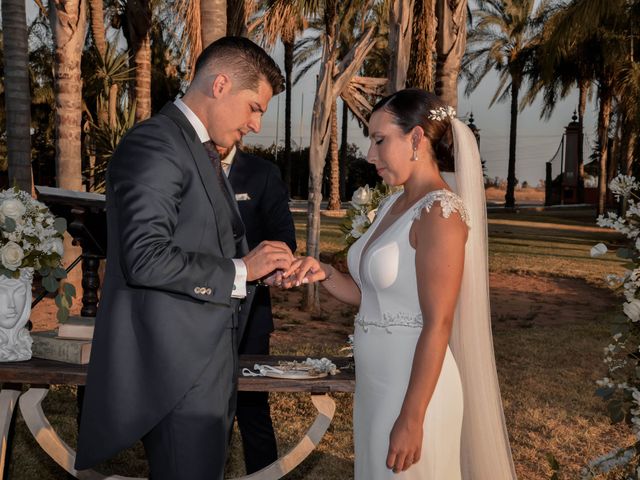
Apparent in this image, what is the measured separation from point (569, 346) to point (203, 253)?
406 inches

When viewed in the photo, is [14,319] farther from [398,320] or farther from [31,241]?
[398,320]

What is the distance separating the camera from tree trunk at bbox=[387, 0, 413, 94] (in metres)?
10.4

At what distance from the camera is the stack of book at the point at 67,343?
4.17m

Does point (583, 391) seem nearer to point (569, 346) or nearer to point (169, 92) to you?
point (569, 346)

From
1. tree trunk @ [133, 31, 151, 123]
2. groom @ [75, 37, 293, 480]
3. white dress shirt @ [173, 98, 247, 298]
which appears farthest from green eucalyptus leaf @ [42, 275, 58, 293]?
tree trunk @ [133, 31, 151, 123]

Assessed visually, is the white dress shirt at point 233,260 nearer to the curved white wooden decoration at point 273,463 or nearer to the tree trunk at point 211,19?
the curved white wooden decoration at point 273,463

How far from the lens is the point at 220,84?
9.66ft

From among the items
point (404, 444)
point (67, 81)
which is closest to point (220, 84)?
point (404, 444)

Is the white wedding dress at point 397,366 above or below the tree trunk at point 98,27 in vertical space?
below

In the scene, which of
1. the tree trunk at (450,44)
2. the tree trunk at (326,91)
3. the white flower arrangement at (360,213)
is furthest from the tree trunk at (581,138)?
the white flower arrangement at (360,213)

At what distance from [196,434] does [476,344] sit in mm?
1527

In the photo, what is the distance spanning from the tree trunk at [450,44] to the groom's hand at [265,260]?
6406 mm

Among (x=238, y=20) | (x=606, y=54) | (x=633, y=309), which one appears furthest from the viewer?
(x=606, y=54)

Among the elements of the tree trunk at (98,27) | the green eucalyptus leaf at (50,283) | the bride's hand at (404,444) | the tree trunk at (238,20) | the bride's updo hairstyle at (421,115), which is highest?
the tree trunk at (98,27)
